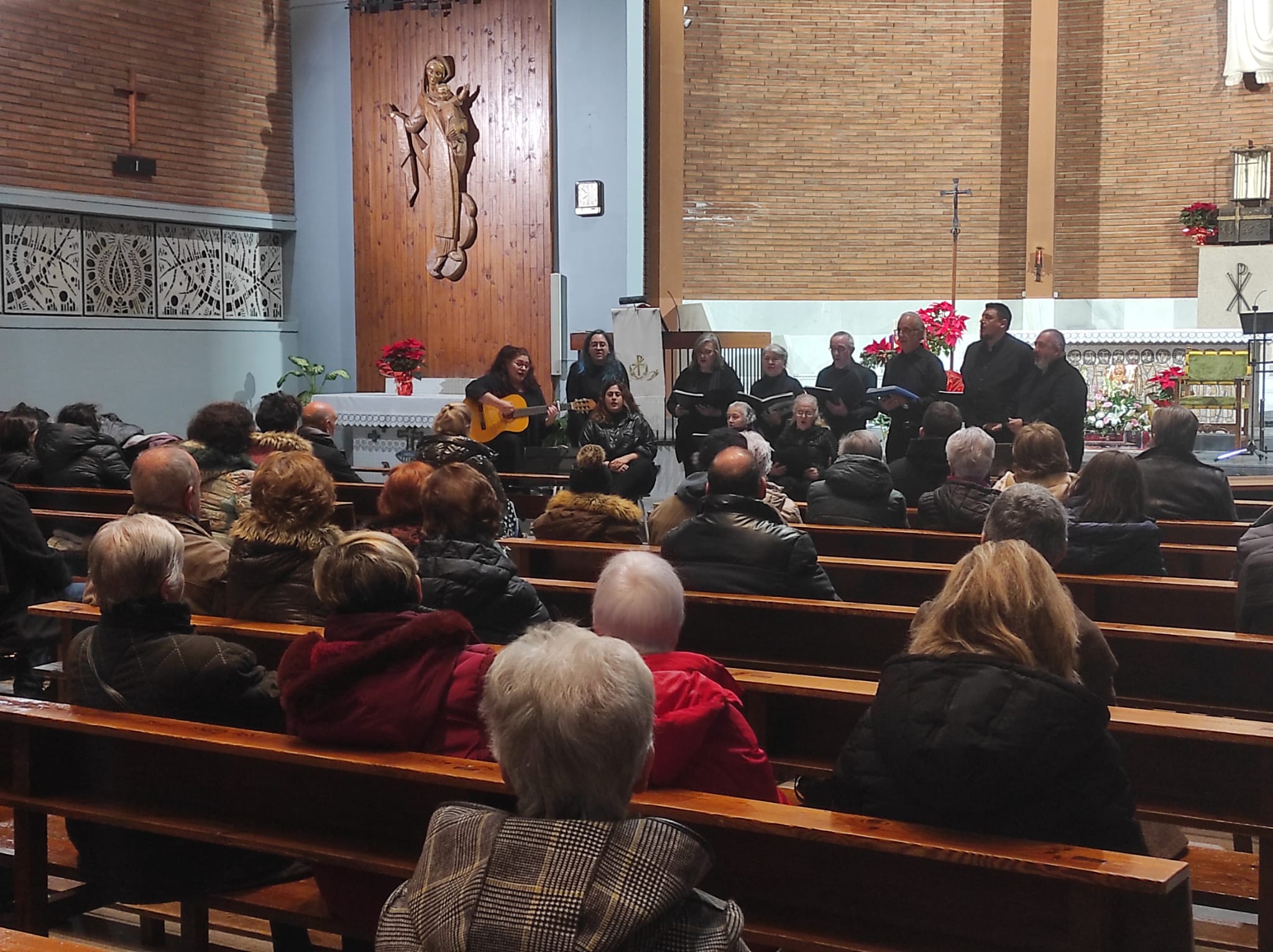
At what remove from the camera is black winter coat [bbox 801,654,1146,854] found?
2.12 m

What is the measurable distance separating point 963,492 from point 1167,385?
7.47 m

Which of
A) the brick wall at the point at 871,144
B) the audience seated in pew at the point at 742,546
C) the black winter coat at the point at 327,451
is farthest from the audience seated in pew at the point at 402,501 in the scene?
the brick wall at the point at 871,144

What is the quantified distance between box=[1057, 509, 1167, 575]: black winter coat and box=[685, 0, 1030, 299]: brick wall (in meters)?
9.57

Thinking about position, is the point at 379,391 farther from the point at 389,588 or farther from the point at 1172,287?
the point at 389,588

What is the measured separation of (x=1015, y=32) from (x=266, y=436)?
10640 millimetres

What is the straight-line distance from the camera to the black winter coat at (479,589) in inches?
137

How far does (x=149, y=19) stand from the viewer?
11.8 metres

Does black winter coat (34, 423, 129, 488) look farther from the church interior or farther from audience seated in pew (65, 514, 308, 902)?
audience seated in pew (65, 514, 308, 902)

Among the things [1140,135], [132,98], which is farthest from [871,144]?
[132,98]

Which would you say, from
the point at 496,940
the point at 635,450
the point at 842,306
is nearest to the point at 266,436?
the point at 635,450

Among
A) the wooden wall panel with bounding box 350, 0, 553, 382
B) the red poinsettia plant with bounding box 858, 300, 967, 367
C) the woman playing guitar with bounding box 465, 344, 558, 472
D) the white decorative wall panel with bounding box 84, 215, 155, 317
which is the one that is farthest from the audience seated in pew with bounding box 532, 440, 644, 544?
the white decorative wall panel with bounding box 84, 215, 155, 317

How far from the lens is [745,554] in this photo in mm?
4137

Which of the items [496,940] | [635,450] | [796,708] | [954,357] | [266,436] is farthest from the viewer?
[954,357]

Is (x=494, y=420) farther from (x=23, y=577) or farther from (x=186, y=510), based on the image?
(x=186, y=510)
